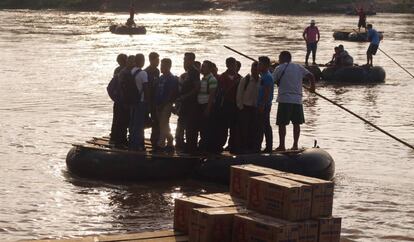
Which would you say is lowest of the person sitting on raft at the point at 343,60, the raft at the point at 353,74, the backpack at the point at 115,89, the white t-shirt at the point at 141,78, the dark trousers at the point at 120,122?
the raft at the point at 353,74

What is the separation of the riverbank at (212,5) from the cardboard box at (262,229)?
101521 mm

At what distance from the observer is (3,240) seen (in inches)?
468

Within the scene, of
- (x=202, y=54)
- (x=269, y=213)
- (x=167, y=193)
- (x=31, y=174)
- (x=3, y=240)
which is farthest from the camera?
(x=202, y=54)

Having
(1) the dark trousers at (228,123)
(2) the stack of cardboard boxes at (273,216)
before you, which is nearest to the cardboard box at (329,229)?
(2) the stack of cardboard boxes at (273,216)

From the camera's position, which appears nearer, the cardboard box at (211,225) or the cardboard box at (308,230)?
the cardboard box at (308,230)

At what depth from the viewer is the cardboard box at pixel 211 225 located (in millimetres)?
10117

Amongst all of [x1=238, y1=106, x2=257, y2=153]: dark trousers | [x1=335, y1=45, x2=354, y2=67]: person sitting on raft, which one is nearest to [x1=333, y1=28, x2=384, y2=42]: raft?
[x1=335, y1=45, x2=354, y2=67]: person sitting on raft

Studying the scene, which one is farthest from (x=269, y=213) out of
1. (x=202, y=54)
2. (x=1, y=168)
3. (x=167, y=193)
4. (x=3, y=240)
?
(x=202, y=54)

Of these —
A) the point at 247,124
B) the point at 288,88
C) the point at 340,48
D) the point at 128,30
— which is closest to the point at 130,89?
the point at 247,124

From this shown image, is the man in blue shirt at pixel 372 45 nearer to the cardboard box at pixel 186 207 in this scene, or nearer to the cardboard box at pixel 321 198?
the cardboard box at pixel 186 207

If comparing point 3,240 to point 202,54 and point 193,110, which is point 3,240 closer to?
point 193,110

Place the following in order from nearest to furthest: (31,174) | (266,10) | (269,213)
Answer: (269,213) < (31,174) < (266,10)

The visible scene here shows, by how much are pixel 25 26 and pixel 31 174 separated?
53.5 meters

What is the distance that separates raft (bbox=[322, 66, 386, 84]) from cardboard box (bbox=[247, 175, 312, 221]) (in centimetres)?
2109
